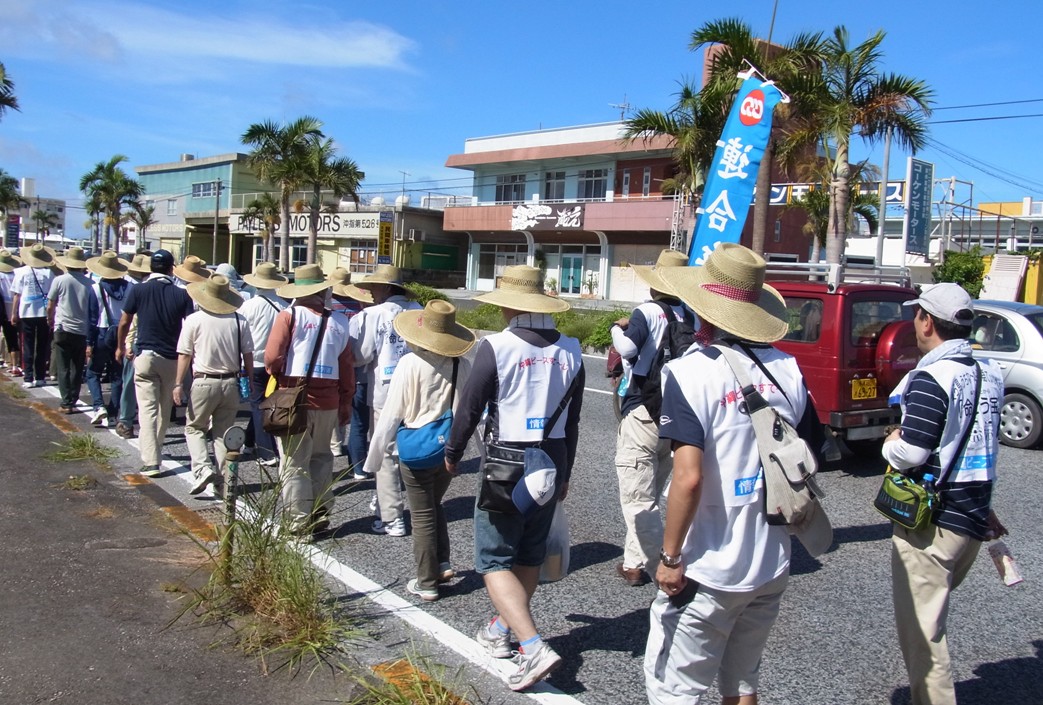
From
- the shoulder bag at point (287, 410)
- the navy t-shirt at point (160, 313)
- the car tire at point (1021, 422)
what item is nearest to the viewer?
the shoulder bag at point (287, 410)

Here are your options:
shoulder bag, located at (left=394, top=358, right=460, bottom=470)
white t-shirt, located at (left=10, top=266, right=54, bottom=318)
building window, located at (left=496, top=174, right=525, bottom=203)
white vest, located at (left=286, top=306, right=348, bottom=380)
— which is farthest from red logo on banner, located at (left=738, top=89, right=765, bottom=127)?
building window, located at (left=496, top=174, right=525, bottom=203)

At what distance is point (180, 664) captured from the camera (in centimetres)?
388

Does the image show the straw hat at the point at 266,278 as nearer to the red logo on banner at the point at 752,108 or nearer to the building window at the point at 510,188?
the red logo on banner at the point at 752,108

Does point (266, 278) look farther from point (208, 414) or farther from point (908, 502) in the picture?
point (908, 502)

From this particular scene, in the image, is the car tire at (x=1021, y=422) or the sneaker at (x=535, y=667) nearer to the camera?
the sneaker at (x=535, y=667)

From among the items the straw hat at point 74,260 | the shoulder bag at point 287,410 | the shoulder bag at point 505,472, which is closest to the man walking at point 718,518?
the shoulder bag at point 505,472

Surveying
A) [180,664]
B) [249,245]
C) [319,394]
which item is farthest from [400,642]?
[249,245]

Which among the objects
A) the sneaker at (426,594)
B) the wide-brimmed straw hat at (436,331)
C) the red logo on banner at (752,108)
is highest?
the red logo on banner at (752,108)

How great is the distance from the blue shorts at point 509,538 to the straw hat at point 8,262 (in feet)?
36.5

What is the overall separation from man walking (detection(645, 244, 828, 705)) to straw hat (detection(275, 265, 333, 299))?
3453 millimetres

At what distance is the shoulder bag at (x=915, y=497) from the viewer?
3.32m

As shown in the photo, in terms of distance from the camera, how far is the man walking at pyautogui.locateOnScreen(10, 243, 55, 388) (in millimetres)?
11023

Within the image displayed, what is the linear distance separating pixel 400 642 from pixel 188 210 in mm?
62356

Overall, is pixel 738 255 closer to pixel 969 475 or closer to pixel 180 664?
pixel 969 475
